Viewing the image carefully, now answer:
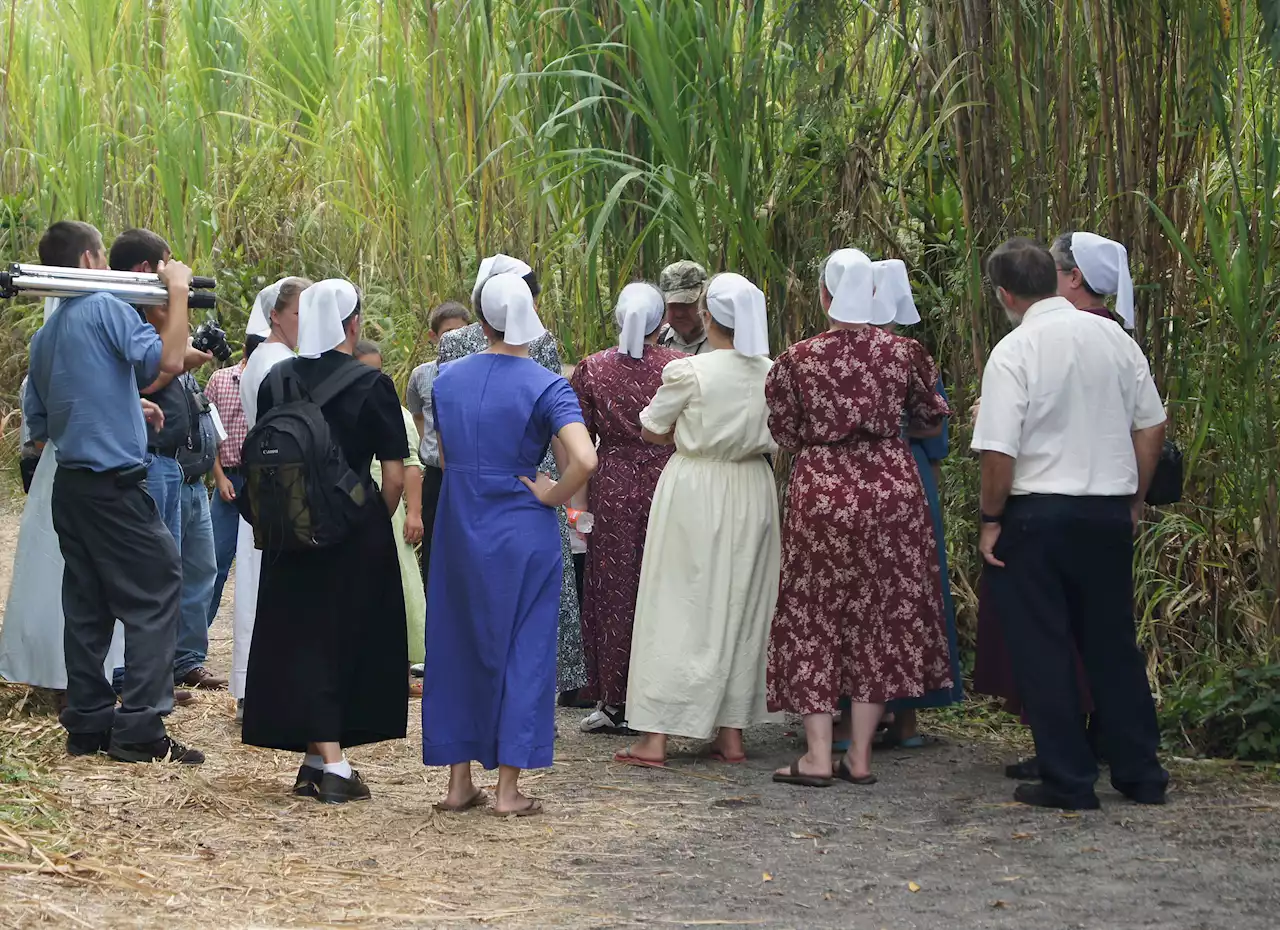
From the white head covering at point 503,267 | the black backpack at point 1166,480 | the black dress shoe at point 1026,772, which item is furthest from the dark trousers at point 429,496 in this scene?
the black backpack at point 1166,480

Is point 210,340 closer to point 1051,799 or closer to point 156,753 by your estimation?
point 156,753

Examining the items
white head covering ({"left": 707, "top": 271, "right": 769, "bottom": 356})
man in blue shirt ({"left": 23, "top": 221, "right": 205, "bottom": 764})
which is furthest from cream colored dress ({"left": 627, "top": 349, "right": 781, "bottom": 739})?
man in blue shirt ({"left": 23, "top": 221, "right": 205, "bottom": 764})

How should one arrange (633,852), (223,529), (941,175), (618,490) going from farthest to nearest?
(223,529), (941,175), (618,490), (633,852)

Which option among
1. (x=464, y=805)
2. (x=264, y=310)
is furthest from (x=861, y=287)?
(x=264, y=310)

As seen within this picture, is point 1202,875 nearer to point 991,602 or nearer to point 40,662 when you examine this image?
point 991,602

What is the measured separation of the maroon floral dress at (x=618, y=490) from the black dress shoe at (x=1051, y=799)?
1.55 meters

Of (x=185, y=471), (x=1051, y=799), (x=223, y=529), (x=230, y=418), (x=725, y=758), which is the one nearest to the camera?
(x=1051, y=799)

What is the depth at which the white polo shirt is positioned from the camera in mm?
4535

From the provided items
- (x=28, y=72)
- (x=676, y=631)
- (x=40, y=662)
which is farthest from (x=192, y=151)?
(x=676, y=631)

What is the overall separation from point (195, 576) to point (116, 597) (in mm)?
1476

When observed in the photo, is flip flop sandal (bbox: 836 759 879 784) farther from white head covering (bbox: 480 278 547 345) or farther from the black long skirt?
white head covering (bbox: 480 278 547 345)

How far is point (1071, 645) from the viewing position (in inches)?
183

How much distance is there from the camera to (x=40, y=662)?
579 centimetres

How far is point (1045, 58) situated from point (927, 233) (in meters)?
1.05
